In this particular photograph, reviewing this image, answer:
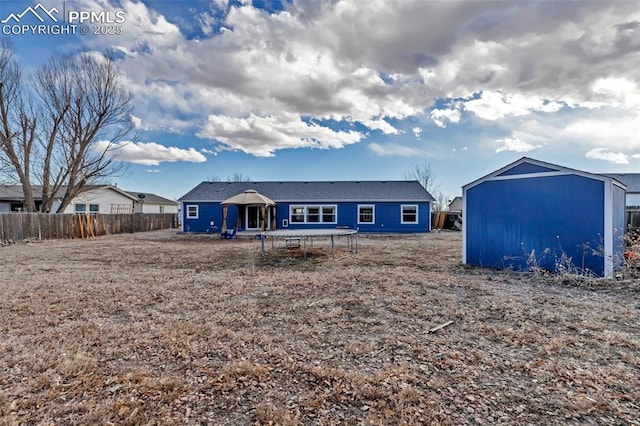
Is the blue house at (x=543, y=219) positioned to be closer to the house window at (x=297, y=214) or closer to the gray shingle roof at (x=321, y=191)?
the gray shingle roof at (x=321, y=191)

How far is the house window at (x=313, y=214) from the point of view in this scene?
755 inches

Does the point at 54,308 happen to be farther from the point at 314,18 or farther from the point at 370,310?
the point at 314,18

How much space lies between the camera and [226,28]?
9609 millimetres

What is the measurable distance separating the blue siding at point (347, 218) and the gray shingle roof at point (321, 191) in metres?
0.37

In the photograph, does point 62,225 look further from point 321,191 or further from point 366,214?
point 366,214

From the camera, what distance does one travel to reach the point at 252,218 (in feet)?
62.7

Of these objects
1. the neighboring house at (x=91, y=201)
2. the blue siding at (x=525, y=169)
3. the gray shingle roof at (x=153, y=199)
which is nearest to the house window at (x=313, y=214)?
the blue siding at (x=525, y=169)

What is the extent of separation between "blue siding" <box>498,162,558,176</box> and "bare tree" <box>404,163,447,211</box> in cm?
3177

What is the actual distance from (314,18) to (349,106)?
8.86 m

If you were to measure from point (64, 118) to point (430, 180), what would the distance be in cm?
3534

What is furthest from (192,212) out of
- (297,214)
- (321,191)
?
(321,191)

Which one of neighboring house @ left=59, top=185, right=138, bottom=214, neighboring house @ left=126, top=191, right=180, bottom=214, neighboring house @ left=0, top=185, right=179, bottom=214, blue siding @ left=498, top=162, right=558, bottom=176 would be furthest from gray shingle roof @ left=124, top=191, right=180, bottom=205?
blue siding @ left=498, top=162, right=558, bottom=176

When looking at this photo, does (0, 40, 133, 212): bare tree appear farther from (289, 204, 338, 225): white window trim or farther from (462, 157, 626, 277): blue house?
(462, 157, 626, 277): blue house

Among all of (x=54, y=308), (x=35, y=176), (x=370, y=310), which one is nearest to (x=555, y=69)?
(x=370, y=310)
